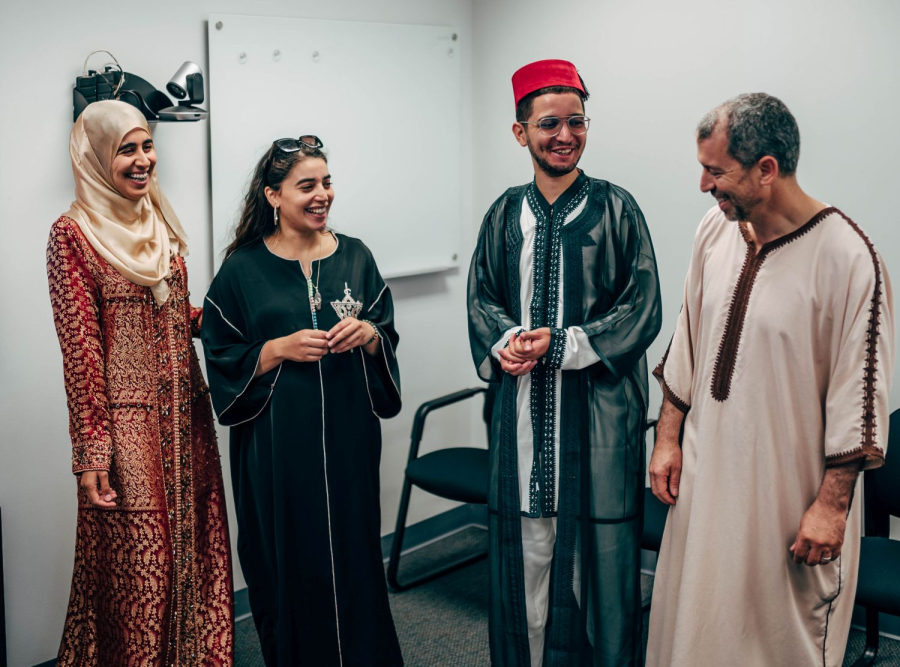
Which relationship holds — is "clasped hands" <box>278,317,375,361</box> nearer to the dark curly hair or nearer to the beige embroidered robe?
the dark curly hair

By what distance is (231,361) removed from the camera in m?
2.40

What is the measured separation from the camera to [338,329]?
2334 mm

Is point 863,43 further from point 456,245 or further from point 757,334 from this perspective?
point 456,245

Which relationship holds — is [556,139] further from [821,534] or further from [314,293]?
[821,534]

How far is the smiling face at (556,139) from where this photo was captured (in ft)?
7.41

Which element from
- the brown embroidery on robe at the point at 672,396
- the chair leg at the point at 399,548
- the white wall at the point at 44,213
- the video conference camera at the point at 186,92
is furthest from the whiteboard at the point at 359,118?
the brown embroidery on robe at the point at 672,396

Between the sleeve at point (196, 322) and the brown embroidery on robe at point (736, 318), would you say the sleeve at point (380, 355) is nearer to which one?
the sleeve at point (196, 322)

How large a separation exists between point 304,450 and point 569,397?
746 mm

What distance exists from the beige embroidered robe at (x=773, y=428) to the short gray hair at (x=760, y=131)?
0.16 metres

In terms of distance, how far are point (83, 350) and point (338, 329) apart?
63 cm

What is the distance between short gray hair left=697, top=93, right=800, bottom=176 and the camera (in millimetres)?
1768

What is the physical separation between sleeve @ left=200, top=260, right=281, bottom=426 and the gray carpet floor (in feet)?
3.11

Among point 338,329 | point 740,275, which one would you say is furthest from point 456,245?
point 740,275

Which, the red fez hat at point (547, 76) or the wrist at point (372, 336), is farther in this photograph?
the wrist at point (372, 336)
